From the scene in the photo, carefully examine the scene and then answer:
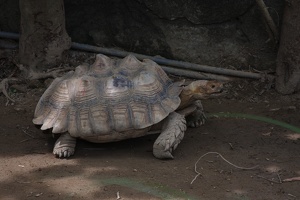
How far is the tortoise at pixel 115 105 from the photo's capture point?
4.82m

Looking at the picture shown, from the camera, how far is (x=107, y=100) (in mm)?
4875

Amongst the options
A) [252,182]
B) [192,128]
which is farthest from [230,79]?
[252,182]

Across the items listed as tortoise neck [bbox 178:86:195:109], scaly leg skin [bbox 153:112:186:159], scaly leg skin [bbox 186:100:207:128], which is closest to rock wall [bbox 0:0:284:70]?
scaly leg skin [bbox 186:100:207:128]

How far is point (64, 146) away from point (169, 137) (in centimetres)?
95

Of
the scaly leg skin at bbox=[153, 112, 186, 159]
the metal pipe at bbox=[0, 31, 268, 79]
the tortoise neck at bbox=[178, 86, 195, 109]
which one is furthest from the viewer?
the metal pipe at bbox=[0, 31, 268, 79]

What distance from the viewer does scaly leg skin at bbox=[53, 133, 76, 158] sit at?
15.9 feet

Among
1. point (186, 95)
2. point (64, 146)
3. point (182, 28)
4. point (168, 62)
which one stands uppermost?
point (182, 28)

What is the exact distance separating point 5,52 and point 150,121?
2980 millimetres

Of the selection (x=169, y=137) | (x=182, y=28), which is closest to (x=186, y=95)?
(x=169, y=137)

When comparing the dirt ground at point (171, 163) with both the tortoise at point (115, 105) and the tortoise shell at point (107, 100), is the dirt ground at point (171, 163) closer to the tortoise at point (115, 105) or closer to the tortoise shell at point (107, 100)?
the tortoise at point (115, 105)

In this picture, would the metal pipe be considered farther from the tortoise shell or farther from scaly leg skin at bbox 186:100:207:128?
the tortoise shell

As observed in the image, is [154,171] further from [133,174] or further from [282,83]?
[282,83]

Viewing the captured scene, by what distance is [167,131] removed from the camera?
16.1 feet

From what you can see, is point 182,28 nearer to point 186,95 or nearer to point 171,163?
point 186,95
